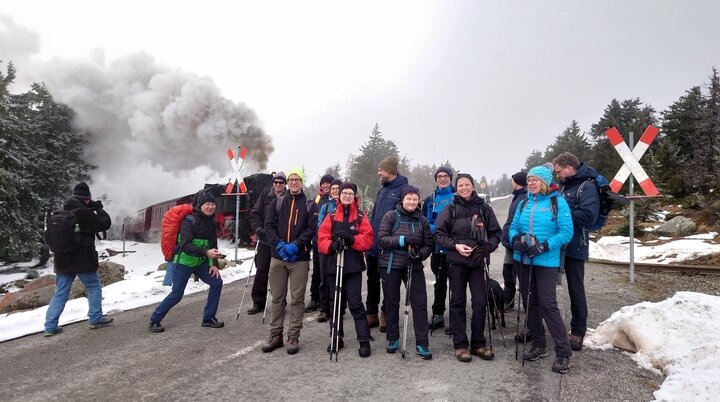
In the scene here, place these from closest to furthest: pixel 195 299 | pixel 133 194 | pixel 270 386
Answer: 1. pixel 270 386
2. pixel 195 299
3. pixel 133 194

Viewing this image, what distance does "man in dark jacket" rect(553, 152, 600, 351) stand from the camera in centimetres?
433

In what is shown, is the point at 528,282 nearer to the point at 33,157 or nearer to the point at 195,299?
the point at 195,299

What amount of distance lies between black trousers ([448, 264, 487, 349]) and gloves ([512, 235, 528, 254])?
458 mm

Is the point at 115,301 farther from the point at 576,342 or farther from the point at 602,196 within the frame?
the point at 602,196

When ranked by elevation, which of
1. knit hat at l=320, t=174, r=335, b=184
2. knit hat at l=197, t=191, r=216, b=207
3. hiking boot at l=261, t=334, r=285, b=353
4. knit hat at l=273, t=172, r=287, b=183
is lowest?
hiking boot at l=261, t=334, r=285, b=353

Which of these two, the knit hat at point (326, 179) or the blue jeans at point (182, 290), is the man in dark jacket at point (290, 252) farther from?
the knit hat at point (326, 179)

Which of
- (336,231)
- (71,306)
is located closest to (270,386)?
(336,231)

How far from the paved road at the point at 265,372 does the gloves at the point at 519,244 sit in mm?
1216

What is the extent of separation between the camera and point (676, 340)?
385 cm

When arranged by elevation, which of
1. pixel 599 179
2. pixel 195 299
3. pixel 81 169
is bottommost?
pixel 195 299

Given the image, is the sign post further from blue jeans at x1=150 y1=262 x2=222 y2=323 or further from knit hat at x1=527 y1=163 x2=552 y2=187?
blue jeans at x1=150 y1=262 x2=222 y2=323

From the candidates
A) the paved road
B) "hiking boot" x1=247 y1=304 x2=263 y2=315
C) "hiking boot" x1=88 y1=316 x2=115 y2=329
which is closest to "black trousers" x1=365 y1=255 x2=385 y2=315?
the paved road

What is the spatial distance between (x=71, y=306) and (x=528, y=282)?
734cm

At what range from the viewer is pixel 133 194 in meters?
34.4
